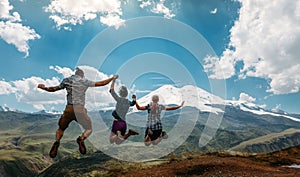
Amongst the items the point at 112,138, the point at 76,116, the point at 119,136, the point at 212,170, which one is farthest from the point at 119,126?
the point at 212,170

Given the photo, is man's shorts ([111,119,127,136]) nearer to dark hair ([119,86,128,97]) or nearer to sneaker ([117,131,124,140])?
sneaker ([117,131,124,140])

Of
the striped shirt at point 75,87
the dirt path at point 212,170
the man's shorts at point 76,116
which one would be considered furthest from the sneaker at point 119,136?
the dirt path at point 212,170

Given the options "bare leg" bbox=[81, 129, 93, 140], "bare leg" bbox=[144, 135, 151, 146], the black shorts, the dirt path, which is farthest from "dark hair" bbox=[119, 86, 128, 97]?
the dirt path

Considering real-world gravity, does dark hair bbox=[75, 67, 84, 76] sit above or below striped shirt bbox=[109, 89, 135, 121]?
above

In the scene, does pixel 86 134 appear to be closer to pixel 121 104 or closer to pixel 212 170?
pixel 121 104

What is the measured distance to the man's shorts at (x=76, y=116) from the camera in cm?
1065

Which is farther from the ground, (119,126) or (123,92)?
(123,92)

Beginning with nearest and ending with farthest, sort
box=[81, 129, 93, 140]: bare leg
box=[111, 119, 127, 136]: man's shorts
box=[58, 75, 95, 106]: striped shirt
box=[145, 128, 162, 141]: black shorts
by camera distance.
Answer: box=[58, 75, 95, 106]: striped shirt < box=[81, 129, 93, 140]: bare leg < box=[111, 119, 127, 136]: man's shorts < box=[145, 128, 162, 141]: black shorts

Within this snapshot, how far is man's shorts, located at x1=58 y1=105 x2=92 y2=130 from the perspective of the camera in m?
10.6

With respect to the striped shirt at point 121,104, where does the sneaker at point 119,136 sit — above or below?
below

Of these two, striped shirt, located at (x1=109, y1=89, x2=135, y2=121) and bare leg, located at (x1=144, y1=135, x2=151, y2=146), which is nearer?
striped shirt, located at (x1=109, y1=89, x2=135, y2=121)

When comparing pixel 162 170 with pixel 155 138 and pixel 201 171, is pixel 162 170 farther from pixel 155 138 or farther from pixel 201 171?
pixel 155 138

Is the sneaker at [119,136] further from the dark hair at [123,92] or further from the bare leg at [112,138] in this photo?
the dark hair at [123,92]

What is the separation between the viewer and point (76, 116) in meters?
10.7
